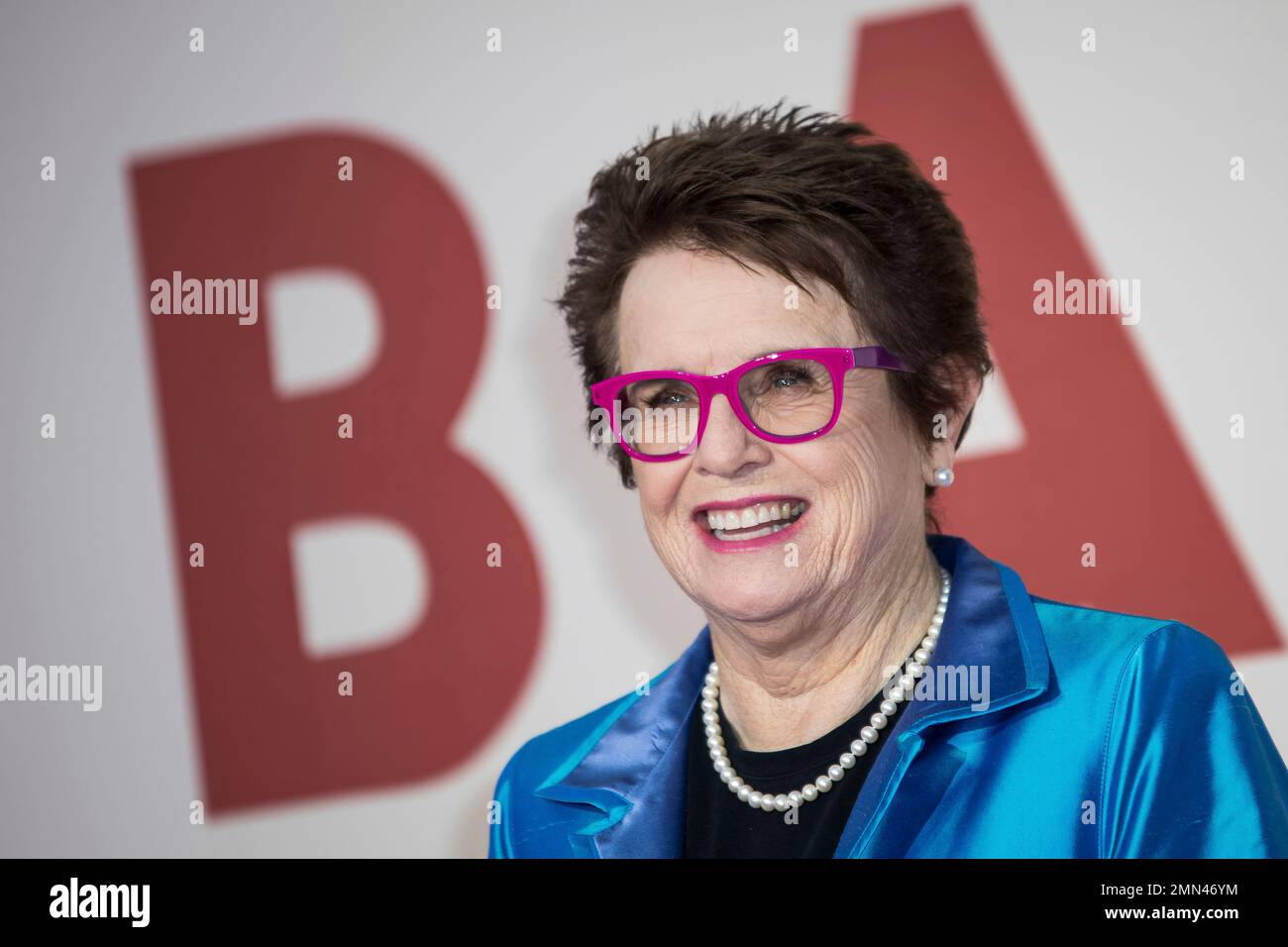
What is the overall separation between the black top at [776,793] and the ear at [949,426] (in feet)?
1.09

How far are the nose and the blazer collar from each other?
33cm

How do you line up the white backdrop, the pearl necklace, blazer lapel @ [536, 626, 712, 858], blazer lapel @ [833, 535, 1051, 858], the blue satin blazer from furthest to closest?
the white backdrop
blazer lapel @ [536, 626, 712, 858]
the pearl necklace
blazer lapel @ [833, 535, 1051, 858]
the blue satin blazer

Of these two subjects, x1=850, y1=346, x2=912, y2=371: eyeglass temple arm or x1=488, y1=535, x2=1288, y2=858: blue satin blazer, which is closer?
x1=488, y1=535, x2=1288, y2=858: blue satin blazer

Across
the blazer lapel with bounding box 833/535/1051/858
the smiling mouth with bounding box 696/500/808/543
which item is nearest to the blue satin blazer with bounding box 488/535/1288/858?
the blazer lapel with bounding box 833/535/1051/858

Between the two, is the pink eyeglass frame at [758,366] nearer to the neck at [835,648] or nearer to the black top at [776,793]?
the neck at [835,648]

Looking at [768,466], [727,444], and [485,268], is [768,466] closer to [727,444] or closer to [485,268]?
[727,444]

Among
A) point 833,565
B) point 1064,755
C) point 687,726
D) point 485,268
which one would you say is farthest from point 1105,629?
point 485,268

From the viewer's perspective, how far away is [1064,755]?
1.43 meters

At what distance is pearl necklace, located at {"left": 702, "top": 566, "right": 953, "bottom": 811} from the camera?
1564 millimetres

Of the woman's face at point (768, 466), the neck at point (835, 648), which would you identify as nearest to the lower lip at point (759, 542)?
the woman's face at point (768, 466)

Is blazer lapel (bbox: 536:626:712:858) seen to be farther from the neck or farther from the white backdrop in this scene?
the white backdrop

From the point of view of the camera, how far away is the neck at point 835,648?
163cm

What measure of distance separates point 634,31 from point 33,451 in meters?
1.69

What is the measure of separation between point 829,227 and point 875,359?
0.18 meters
